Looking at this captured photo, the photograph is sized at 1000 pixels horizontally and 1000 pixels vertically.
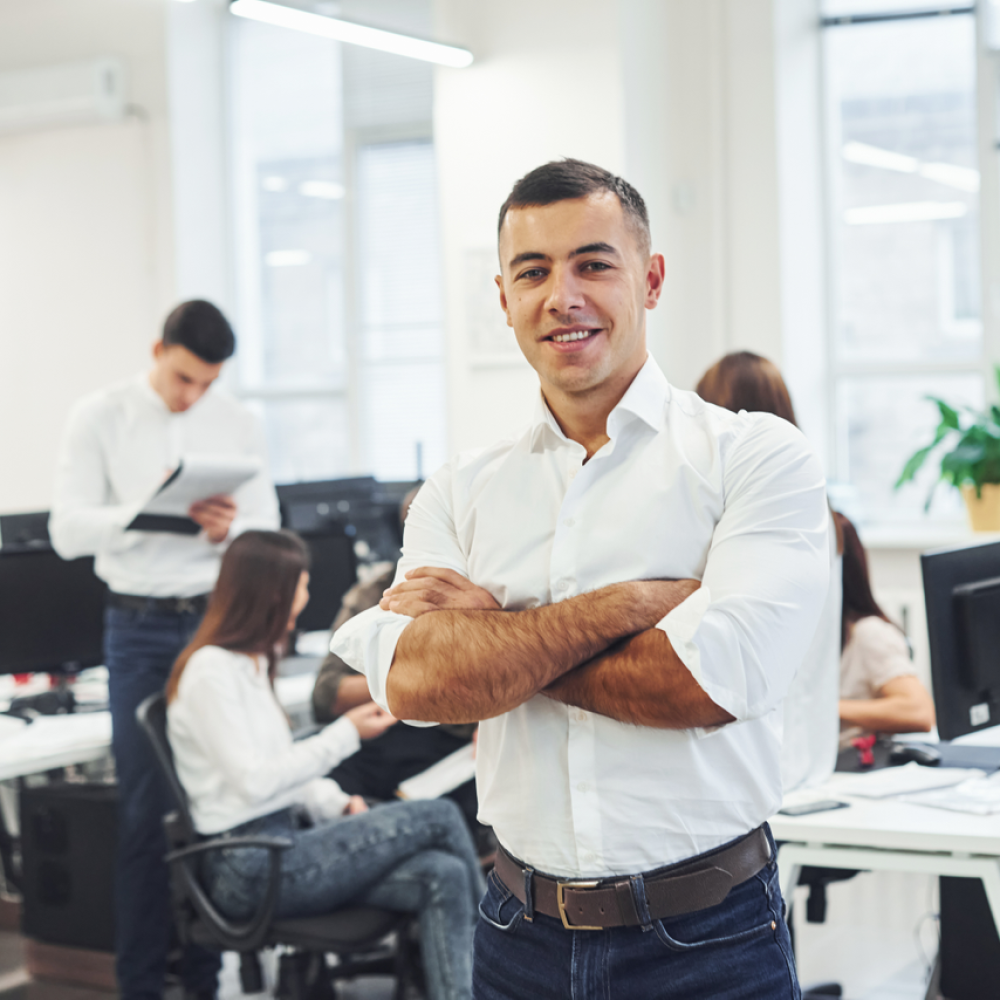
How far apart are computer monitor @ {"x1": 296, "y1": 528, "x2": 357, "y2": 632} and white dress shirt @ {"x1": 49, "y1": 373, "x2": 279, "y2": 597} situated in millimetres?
501

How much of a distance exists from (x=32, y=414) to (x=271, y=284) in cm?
141

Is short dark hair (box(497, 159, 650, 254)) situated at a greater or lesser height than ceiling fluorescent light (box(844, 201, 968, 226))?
lesser

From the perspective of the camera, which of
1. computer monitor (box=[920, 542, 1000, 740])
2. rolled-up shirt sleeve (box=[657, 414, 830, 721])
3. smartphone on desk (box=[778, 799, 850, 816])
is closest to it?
rolled-up shirt sleeve (box=[657, 414, 830, 721])

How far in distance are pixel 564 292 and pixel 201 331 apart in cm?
198

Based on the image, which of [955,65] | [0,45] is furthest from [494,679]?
[0,45]

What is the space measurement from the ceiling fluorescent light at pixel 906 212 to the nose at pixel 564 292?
448 cm

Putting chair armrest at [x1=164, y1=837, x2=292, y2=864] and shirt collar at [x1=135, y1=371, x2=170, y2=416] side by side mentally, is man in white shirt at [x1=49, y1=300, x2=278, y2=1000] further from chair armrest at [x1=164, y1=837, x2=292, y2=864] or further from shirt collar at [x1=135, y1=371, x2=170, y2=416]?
chair armrest at [x1=164, y1=837, x2=292, y2=864]

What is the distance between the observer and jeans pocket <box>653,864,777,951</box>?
131 cm

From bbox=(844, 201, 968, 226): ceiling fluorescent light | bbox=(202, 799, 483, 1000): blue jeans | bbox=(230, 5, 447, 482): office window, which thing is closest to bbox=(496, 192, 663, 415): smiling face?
bbox=(202, 799, 483, 1000): blue jeans

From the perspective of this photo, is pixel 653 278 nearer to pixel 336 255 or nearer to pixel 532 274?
pixel 532 274

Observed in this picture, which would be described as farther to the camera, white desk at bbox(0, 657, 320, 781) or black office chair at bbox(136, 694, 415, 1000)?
white desk at bbox(0, 657, 320, 781)

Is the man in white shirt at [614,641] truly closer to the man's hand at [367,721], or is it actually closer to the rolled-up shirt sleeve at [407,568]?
the rolled-up shirt sleeve at [407,568]

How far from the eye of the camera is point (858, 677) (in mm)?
2918

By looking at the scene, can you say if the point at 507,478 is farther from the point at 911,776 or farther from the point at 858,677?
the point at 858,677
